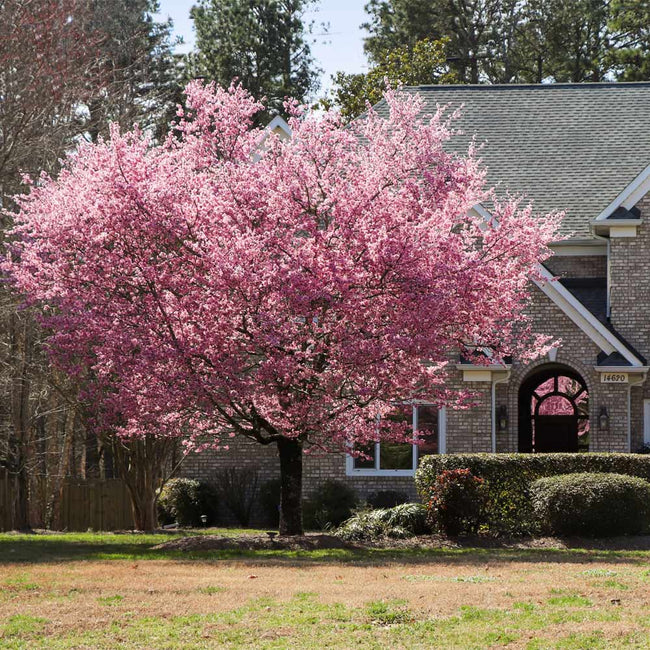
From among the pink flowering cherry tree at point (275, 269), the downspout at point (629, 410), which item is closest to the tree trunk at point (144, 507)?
the pink flowering cherry tree at point (275, 269)

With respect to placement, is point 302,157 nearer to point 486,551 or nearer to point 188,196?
point 188,196

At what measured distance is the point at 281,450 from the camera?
18281mm

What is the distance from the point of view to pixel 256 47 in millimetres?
49906

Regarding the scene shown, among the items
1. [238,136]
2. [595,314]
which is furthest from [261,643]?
[595,314]

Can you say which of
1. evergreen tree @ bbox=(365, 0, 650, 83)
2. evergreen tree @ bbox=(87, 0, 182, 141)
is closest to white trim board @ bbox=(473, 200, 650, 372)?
evergreen tree @ bbox=(87, 0, 182, 141)

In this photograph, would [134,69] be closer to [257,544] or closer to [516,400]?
[516,400]

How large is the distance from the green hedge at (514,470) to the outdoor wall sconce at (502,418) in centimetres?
382

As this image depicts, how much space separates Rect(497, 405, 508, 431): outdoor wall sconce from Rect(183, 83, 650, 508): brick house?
0.07 feet

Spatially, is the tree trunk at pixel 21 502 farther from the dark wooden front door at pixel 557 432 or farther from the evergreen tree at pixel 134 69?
the dark wooden front door at pixel 557 432

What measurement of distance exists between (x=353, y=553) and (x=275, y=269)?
425 centimetres

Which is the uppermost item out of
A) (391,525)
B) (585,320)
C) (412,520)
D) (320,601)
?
(585,320)

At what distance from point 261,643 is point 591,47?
1699 inches

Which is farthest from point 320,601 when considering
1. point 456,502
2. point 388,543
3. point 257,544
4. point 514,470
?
point 514,470

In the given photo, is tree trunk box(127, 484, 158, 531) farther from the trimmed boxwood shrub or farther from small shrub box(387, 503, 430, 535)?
the trimmed boxwood shrub
